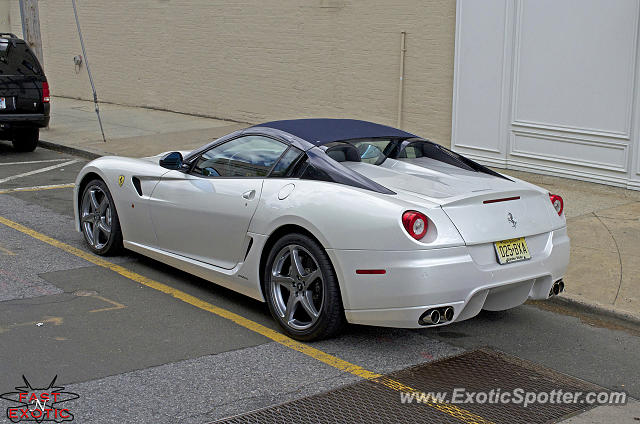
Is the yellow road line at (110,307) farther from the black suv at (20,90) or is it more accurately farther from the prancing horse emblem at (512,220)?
the black suv at (20,90)

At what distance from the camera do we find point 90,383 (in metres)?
4.82

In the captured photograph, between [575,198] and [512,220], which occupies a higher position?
[512,220]

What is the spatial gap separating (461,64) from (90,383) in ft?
28.8

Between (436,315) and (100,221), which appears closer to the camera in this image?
(436,315)

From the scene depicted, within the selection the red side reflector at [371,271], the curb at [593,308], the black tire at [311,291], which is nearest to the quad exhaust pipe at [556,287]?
the curb at [593,308]

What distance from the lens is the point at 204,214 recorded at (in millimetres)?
6289

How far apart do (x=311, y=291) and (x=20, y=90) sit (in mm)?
9667

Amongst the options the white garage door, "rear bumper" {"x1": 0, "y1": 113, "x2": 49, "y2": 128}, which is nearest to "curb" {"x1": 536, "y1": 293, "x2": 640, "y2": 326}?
the white garage door

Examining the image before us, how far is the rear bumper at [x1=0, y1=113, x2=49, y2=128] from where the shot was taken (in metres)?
13.4

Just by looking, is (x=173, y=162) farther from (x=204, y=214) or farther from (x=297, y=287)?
(x=297, y=287)

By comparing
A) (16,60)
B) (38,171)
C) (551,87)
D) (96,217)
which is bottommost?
(38,171)

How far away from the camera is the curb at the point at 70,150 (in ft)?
44.8

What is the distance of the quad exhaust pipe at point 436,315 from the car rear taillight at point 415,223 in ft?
1.49

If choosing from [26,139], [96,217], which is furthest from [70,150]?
[96,217]
